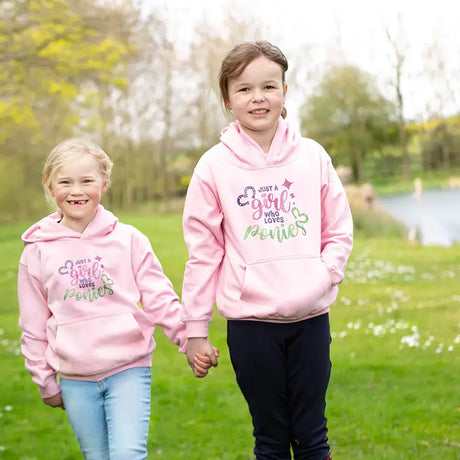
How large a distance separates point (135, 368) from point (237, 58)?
4.02 ft

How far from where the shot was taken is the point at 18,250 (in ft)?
59.5

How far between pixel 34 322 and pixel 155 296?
479 millimetres

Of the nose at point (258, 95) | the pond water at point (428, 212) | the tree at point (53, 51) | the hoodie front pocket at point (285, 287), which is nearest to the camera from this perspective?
the hoodie front pocket at point (285, 287)

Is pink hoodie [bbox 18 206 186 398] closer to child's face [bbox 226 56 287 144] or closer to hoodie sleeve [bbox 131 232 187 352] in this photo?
hoodie sleeve [bbox 131 232 187 352]

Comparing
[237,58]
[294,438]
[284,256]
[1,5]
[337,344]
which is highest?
[1,5]

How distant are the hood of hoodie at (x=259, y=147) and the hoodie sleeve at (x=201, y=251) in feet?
0.57

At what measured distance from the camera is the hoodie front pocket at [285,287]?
8.68 feet

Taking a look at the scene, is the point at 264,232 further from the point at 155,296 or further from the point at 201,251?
the point at 155,296

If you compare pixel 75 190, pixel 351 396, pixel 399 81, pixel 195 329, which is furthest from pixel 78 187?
pixel 399 81

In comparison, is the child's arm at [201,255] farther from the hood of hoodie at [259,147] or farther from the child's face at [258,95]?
the child's face at [258,95]

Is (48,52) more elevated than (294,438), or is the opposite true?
(48,52)

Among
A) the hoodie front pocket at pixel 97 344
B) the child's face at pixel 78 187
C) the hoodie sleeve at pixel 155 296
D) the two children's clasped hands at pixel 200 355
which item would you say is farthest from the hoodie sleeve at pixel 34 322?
the two children's clasped hands at pixel 200 355

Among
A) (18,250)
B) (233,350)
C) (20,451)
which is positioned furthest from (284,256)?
(18,250)

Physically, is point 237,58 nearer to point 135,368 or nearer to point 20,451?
point 135,368
